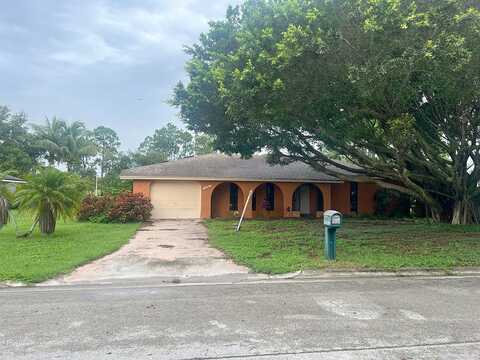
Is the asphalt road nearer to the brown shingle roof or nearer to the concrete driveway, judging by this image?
the concrete driveway

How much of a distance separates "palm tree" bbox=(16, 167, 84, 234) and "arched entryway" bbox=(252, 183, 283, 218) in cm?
1158

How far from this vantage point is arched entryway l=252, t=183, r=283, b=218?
22875mm

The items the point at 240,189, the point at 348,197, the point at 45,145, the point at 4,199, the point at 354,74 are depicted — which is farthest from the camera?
the point at 45,145

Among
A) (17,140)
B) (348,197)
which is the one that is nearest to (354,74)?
(348,197)

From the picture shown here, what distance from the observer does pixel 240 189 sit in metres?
22.5

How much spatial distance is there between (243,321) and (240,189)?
57.5ft

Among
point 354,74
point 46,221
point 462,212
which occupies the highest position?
point 354,74

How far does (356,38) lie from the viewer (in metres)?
8.88

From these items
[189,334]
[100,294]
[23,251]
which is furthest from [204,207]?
[189,334]

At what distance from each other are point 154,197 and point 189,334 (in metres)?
17.4

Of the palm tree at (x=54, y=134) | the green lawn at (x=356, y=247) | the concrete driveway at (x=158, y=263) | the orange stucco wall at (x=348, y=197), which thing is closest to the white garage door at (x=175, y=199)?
the green lawn at (x=356, y=247)

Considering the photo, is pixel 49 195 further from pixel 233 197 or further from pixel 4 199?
pixel 233 197

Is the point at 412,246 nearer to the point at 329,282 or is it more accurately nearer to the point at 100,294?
the point at 329,282

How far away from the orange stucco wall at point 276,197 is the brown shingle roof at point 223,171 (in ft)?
1.35
